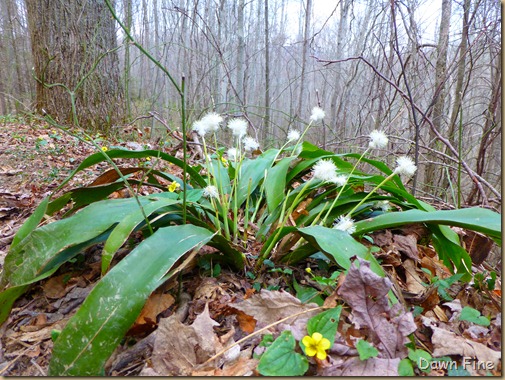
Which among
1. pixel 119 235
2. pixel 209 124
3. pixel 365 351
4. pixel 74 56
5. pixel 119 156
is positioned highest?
pixel 74 56

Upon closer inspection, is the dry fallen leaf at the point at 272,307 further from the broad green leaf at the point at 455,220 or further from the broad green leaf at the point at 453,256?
the broad green leaf at the point at 453,256

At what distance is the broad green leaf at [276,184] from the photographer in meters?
1.45

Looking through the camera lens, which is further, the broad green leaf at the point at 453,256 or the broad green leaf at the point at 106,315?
the broad green leaf at the point at 453,256

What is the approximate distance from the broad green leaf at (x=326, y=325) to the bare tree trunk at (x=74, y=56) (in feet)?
12.4

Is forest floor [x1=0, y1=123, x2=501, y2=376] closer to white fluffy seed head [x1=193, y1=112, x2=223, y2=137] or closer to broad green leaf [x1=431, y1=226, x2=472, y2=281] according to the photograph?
broad green leaf [x1=431, y1=226, x2=472, y2=281]

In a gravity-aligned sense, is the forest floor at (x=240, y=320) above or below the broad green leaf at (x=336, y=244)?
below

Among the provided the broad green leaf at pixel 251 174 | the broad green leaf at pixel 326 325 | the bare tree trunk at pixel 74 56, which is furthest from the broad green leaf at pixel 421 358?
the bare tree trunk at pixel 74 56

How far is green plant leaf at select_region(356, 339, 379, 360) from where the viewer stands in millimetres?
685

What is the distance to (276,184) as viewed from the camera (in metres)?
1.51

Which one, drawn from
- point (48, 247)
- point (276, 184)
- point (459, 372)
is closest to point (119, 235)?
point (48, 247)

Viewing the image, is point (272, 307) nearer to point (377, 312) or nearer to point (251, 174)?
point (377, 312)

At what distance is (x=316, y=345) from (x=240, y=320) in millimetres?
305

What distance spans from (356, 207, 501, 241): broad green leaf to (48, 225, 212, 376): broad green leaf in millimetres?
756

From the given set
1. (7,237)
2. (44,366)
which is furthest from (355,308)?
(7,237)
